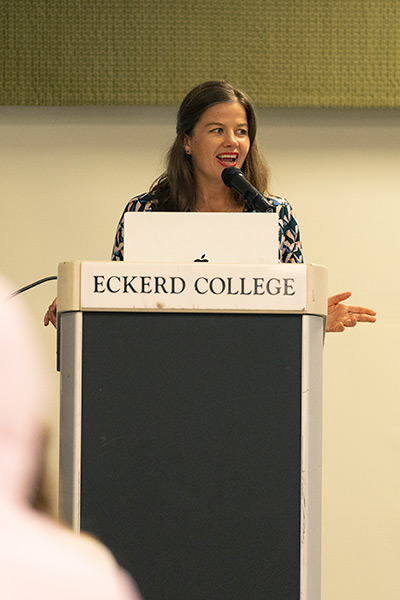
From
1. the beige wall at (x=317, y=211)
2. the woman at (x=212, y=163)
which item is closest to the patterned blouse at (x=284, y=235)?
the woman at (x=212, y=163)

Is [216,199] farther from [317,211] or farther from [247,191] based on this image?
[317,211]

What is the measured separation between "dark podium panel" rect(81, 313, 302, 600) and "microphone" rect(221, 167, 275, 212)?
39cm

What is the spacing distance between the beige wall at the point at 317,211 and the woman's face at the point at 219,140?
45.8 inches

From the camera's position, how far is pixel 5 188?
3.59 m

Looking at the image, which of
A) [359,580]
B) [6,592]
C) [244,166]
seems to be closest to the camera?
[6,592]

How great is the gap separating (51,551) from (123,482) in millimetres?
853

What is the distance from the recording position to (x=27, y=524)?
0.51 m

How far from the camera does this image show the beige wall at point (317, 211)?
351 cm

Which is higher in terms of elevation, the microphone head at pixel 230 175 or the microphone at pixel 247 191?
the microphone head at pixel 230 175

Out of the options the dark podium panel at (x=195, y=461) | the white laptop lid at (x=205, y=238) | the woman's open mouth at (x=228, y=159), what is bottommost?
the dark podium panel at (x=195, y=461)

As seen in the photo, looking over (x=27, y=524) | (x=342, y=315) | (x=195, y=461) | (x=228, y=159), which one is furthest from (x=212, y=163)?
(x=27, y=524)

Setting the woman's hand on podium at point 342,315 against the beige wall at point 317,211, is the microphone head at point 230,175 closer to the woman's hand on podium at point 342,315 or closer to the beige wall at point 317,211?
the woman's hand on podium at point 342,315

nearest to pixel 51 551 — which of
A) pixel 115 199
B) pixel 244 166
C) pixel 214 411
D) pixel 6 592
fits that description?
pixel 6 592

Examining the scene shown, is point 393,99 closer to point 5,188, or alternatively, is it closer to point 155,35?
point 155,35
